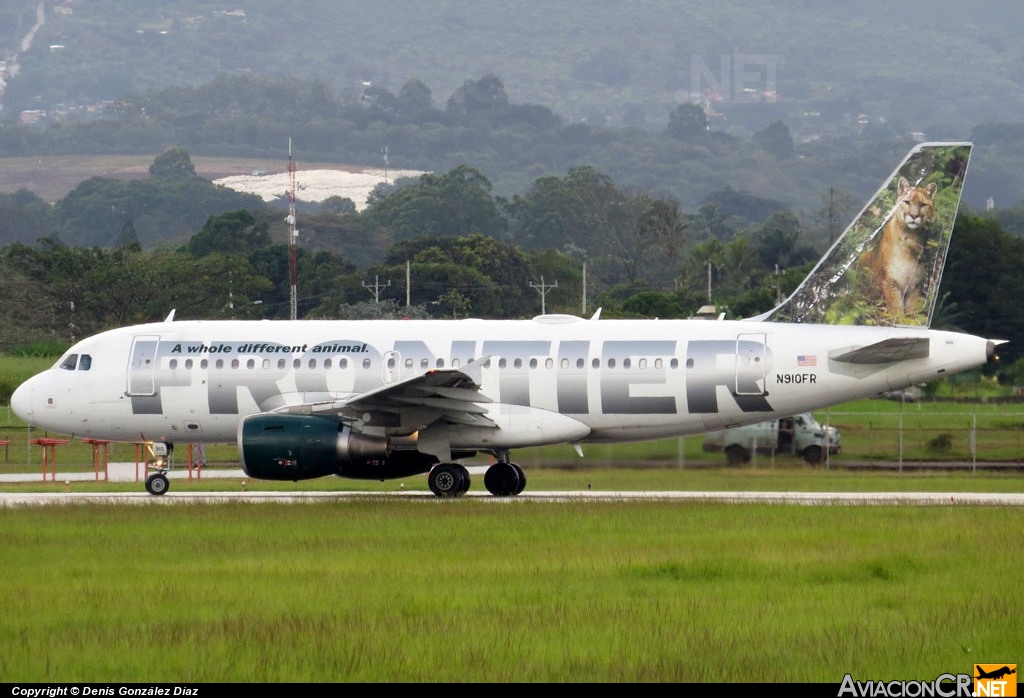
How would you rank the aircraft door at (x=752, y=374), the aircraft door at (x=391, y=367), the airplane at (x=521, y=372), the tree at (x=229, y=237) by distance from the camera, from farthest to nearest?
the tree at (x=229, y=237) → the aircraft door at (x=391, y=367) → the aircraft door at (x=752, y=374) → the airplane at (x=521, y=372)

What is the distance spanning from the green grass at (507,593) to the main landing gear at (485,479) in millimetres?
2961

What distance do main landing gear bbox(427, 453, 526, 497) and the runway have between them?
0.74ft

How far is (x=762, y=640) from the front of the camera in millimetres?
16500

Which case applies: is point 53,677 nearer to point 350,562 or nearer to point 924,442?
point 350,562

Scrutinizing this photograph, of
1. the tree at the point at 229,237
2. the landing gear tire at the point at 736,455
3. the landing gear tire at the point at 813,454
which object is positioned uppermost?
the tree at the point at 229,237

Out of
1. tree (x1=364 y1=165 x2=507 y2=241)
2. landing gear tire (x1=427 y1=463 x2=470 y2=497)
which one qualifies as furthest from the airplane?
tree (x1=364 y1=165 x2=507 y2=241)

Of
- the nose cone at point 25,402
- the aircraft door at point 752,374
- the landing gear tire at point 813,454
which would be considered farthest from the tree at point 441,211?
the aircraft door at point 752,374

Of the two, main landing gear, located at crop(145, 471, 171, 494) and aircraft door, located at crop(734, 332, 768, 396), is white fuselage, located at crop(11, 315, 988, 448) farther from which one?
main landing gear, located at crop(145, 471, 171, 494)

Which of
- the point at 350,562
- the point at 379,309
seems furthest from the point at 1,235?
the point at 350,562

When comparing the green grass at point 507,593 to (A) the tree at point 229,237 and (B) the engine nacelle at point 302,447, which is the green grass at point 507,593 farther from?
(A) the tree at point 229,237

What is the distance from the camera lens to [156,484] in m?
34.3

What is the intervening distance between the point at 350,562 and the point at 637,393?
1103 cm

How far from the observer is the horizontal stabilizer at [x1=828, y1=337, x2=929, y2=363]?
3147cm

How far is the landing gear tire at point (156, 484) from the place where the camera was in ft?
112
